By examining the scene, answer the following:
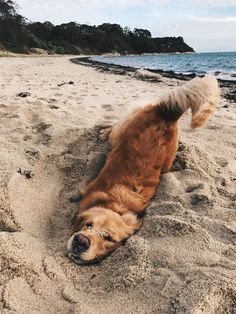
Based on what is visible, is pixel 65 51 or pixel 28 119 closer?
pixel 28 119

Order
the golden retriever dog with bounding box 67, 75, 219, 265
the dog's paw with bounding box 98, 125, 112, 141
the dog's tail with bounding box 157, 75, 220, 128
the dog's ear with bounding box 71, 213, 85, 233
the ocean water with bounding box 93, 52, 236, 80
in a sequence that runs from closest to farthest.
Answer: the golden retriever dog with bounding box 67, 75, 219, 265
the dog's ear with bounding box 71, 213, 85, 233
the dog's tail with bounding box 157, 75, 220, 128
the dog's paw with bounding box 98, 125, 112, 141
the ocean water with bounding box 93, 52, 236, 80

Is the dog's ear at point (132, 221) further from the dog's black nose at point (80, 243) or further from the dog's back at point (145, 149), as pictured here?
the dog's black nose at point (80, 243)

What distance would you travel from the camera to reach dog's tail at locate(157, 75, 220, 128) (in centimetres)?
355

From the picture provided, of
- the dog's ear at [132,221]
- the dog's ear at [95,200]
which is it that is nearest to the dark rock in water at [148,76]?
the dog's ear at [95,200]

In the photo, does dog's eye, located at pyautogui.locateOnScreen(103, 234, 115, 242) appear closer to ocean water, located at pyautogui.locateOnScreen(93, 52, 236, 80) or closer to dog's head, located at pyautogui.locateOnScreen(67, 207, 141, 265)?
dog's head, located at pyautogui.locateOnScreen(67, 207, 141, 265)

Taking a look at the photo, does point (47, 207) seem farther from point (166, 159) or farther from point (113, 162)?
point (166, 159)

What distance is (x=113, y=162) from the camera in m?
3.13

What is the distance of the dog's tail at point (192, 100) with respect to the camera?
3.55 m

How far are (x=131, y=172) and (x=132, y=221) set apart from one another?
0.43m

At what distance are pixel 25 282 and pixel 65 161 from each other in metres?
1.70

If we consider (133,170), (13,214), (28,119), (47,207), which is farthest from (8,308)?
(28,119)

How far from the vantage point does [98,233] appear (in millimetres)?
2537

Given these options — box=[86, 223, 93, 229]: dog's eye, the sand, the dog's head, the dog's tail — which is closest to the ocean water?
the dog's tail

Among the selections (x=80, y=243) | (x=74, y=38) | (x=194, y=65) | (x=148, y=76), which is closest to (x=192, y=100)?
(x=80, y=243)
